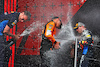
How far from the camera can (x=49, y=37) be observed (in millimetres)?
1899

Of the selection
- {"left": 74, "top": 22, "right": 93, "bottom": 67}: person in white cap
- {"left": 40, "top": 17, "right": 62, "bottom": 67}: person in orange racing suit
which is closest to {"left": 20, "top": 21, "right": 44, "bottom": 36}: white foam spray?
{"left": 40, "top": 17, "right": 62, "bottom": 67}: person in orange racing suit

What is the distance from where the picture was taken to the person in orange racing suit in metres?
1.89

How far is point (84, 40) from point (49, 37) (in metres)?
0.59

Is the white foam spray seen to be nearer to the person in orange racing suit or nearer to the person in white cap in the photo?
the person in orange racing suit

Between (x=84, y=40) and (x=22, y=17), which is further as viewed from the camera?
(x=22, y=17)

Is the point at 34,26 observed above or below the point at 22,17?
below

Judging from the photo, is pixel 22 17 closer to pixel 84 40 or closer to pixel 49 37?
pixel 49 37

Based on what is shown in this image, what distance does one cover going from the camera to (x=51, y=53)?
6.59 ft

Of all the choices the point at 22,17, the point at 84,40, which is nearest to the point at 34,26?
the point at 22,17

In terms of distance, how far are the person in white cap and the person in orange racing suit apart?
346 mm

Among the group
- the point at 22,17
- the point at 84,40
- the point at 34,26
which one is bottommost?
the point at 84,40

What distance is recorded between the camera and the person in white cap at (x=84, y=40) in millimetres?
1868

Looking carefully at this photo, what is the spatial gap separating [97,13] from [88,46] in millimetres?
573

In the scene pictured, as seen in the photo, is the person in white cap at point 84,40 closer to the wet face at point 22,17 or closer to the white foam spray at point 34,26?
the white foam spray at point 34,26
